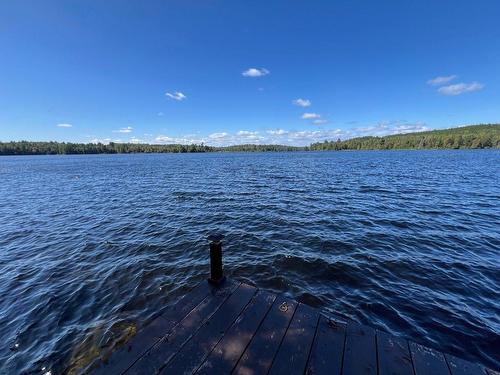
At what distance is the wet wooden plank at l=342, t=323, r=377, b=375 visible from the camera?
11.2ft

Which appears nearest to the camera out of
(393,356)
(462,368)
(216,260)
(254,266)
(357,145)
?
(462,368)

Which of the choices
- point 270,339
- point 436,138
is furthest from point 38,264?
point 436,138

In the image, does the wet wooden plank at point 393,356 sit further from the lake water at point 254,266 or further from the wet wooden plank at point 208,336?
the wet wooden plank at point 208,336

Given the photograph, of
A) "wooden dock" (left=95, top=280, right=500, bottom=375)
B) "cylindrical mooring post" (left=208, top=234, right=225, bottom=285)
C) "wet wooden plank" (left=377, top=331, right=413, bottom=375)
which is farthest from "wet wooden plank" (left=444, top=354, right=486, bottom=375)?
"cylindrical mooring post" (left=208, top=234, right=225, bottom=285)

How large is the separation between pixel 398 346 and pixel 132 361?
4.24 m

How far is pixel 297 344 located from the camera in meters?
3.86

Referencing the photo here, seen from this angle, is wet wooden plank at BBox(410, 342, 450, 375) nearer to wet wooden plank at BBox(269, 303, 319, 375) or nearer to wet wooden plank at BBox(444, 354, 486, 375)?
wet wooden plank at BBox(444, 354, 486, 375)

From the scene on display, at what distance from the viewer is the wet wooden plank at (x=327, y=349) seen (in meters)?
3.40

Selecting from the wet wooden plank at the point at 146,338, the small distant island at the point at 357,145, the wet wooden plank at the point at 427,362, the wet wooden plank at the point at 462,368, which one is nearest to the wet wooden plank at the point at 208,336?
the wet wooden plank at the point at 146,338

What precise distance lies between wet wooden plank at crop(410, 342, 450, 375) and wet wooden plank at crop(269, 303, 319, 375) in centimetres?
152

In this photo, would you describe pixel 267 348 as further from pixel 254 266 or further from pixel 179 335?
pixel 254 266

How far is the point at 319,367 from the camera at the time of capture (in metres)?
3.43

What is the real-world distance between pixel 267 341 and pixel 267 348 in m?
0.15

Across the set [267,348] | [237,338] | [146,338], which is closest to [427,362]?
[267,348]
